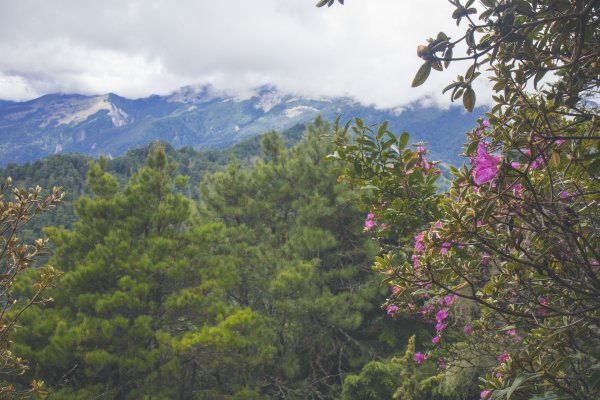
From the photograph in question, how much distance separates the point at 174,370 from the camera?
679 cm

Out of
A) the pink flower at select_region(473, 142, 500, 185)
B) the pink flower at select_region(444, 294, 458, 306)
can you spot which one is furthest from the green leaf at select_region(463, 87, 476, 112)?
the pink flower at select_region(444, 294, 458, 306)

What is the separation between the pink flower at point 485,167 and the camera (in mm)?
1257

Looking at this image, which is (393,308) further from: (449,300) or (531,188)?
(531,188)

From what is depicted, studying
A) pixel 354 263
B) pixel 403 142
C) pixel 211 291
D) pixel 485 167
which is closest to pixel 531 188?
pixel 485 167

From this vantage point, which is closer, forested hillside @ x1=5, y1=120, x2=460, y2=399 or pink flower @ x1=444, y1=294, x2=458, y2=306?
pink flower @ x1=444, y1=294, x2=458, y2=306

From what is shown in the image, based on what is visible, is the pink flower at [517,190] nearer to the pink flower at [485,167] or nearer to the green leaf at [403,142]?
the pink flower at [485,167]

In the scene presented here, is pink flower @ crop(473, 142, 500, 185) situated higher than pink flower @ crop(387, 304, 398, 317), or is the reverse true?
pink flower @ crop(473, 142, 500, 185)

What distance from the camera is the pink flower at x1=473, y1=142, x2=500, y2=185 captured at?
1257 mm

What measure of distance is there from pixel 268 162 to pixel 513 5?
11.1 m

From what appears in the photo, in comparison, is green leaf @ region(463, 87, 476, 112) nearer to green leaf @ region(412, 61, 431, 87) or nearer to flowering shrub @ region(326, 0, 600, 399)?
flowering shrub @ region(326, 0, 600, 399)

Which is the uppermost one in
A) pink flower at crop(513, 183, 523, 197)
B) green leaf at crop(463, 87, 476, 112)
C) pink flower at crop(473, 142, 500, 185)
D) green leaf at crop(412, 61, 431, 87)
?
green leaf at crop(412, 61, 431, 87)

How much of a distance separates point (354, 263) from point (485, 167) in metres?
9.10

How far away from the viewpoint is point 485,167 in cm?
128

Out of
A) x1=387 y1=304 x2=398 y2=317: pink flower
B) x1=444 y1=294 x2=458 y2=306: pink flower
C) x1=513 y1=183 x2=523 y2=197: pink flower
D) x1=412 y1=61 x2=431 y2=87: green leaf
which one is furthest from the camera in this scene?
x1=444 y1=294 x2=458 y2=306: pink flower
